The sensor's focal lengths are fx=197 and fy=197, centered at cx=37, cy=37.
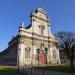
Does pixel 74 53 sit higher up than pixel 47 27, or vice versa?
pixel 47 27

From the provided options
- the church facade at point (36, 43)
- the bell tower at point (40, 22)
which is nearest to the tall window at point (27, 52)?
the church facade at point (36, 43)

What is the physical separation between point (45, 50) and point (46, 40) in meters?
2.90

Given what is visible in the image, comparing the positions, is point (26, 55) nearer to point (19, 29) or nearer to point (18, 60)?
point (18, 60)

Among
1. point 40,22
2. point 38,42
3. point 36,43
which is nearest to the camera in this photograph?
point 36,43

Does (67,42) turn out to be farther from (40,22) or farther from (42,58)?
(40,22)

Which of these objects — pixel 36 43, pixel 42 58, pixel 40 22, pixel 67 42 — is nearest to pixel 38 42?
pixel 36 43

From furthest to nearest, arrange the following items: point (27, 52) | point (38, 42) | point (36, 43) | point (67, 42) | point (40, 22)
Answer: point (40, 22) < point (38, 42) < point (36, 43) < point (27, 52) < point (67, 42)

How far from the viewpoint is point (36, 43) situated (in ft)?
176

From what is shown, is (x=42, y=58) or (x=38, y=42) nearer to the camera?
(x=38, y=42)

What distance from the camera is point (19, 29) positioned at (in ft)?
166

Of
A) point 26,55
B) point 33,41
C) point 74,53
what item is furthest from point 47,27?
point 74,53

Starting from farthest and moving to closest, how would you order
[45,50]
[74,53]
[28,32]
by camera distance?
[45,50] → [28,32] → [74,53]

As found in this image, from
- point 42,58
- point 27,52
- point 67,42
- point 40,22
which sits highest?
point 40,22

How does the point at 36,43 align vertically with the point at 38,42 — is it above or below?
below
